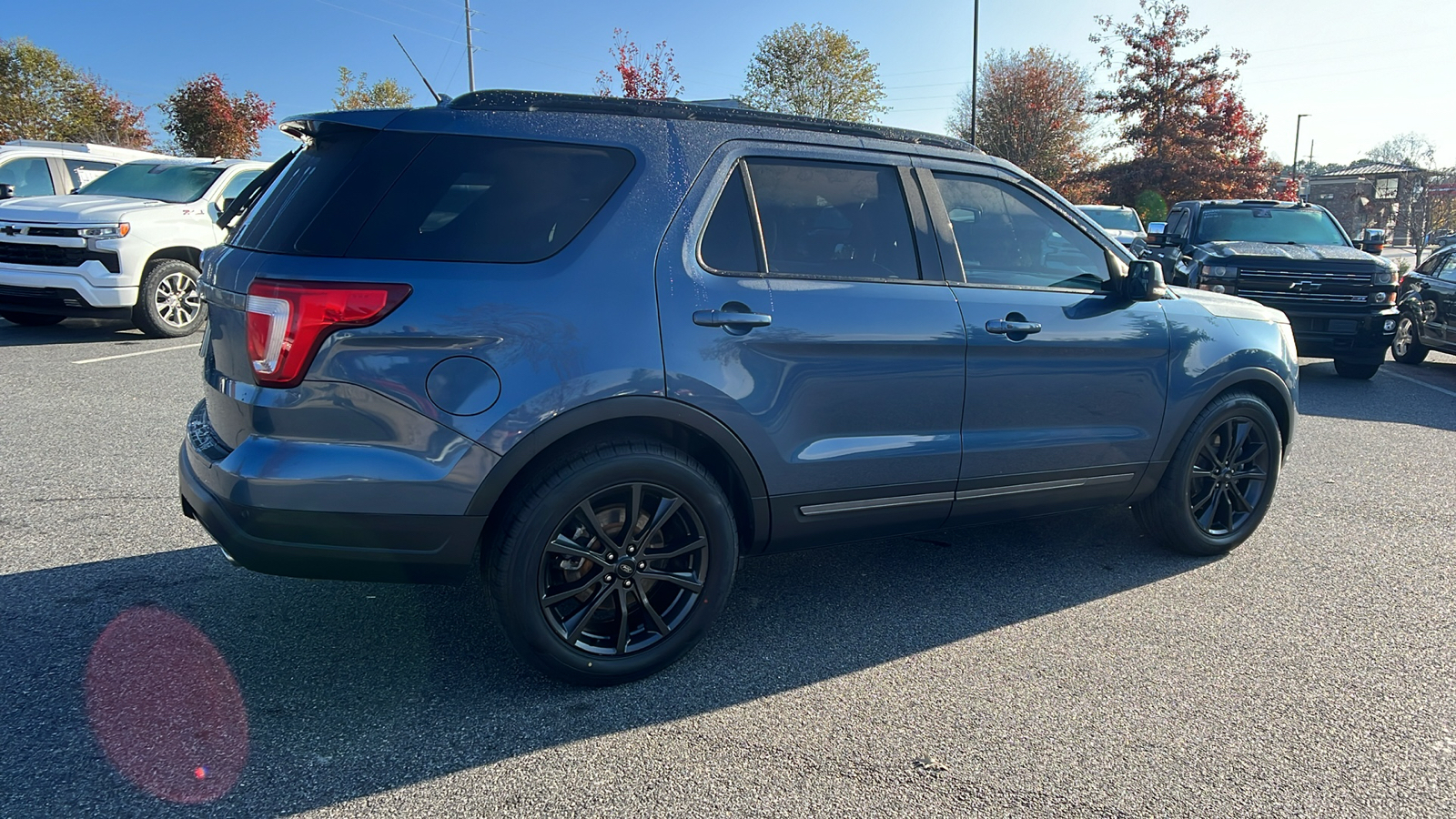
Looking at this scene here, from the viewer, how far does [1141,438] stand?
4074mm

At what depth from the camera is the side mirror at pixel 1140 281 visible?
395 centimetres

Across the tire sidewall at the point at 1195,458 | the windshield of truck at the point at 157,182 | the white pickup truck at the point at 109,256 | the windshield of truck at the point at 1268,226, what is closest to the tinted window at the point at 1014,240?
the tire sidewall at the point at 1195,458

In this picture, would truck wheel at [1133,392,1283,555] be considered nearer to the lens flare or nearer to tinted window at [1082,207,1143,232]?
the lens flare

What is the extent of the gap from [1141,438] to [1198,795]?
5.94 feet

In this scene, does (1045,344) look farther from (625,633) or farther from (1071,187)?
(1071,187)

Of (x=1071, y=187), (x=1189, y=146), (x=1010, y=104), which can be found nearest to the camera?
(x=1189, y=146)

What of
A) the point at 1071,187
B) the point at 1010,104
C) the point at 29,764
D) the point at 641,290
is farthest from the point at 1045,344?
the point at 1010,104

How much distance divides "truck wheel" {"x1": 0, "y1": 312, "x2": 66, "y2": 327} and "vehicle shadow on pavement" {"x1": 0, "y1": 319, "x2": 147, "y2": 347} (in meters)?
0.06

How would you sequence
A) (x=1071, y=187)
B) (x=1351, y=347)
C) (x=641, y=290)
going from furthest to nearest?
(x=1071, y=187) < (x=1351, y=347) < (x=641, y=290)

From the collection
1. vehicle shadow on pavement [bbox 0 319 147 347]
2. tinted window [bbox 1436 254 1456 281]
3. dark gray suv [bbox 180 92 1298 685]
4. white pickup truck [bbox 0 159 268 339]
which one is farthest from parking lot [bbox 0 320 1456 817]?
tinted window [bbox 1436 254 1456 281]

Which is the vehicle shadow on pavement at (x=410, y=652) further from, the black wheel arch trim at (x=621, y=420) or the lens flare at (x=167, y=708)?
the black wheel arch trim at (x=621, y=420)

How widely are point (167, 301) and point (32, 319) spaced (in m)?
1.89

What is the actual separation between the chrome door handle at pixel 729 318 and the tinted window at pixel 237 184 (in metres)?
9.54

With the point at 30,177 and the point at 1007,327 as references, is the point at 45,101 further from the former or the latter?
the point at 1007,327
